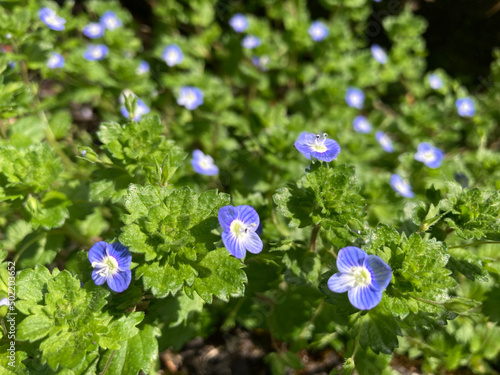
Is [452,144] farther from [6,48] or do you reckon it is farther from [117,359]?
[6,48]

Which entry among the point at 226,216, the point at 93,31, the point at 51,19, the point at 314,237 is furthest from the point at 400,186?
the point at 93,31

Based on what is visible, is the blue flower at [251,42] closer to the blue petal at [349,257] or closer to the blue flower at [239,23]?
the blue flower at [239,23]

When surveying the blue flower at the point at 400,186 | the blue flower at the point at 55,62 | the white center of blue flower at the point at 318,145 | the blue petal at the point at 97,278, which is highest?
the white center of blue flower at the point at 318,145

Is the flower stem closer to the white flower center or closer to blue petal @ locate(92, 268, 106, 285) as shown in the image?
the white flower center

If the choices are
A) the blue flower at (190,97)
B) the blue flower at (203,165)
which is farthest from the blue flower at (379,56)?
the blue flower at (203,165)

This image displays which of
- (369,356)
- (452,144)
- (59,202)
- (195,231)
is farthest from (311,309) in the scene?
(452,144)

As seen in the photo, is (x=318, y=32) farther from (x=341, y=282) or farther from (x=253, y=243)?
(x=341, y=282)
